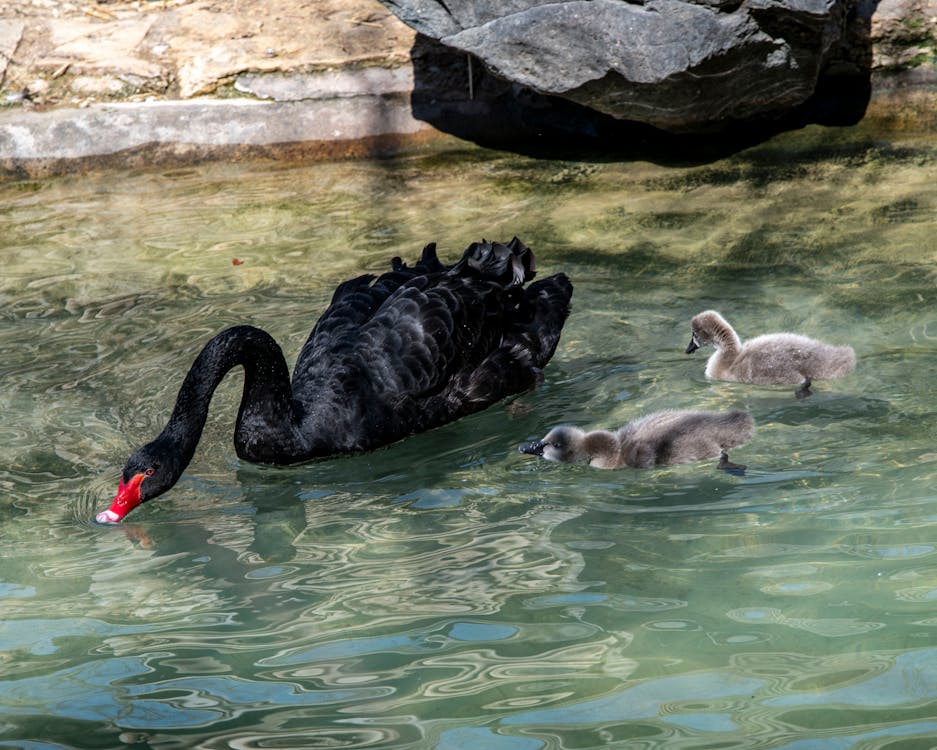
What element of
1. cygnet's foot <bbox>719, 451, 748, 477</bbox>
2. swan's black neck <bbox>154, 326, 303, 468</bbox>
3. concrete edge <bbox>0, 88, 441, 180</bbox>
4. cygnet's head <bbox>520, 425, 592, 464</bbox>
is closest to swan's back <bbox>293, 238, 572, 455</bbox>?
swan's black neck <bbox>154, 326, 303, 468</bbox>

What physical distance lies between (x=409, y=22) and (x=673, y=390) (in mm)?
3257

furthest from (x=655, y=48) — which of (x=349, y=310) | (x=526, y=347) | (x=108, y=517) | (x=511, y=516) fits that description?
(x=108, y=517)

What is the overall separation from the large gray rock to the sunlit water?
0.49 meters

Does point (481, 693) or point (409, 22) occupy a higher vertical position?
point (409, 22)

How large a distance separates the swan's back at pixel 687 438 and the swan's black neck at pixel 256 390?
1189 mm

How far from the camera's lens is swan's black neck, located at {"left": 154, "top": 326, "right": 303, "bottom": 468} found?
14.7 feet

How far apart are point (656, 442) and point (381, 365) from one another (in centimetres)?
117

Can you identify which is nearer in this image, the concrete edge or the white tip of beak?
the white tip of beak

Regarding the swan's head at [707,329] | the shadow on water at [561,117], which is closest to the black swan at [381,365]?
the swan's head at [707,329]

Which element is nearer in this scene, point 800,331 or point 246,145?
point 800,331

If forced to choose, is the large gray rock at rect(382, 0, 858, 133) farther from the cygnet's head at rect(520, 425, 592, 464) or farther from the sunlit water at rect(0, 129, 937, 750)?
the cygnet's head at rect(520, 425, 592, 464)

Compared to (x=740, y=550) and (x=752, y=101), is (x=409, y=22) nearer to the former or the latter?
(x=752, y=101)

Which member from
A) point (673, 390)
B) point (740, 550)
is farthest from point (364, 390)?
point (740, 550)

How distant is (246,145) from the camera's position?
7824 millimetres
